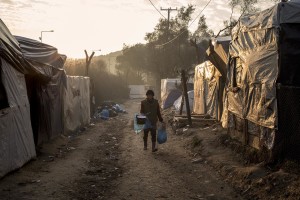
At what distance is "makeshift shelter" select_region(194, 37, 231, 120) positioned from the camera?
14105mm

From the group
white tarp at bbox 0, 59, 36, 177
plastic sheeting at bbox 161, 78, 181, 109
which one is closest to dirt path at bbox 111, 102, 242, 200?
white tarp at bbox 0, 59, 36, 177

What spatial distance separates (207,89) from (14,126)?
12.2m

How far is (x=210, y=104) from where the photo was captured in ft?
58.0

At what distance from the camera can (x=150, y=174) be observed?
836 cm

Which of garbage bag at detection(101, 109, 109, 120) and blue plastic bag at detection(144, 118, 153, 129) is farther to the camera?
garbage bag at detection(101, 109, 109, 120)

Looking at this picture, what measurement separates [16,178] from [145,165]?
10.5 feet

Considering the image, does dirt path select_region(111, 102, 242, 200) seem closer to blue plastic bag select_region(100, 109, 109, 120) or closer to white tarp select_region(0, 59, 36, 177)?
white tarp select_region(0, 59, 36, 177)

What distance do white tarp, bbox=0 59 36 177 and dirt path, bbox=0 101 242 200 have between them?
282mm

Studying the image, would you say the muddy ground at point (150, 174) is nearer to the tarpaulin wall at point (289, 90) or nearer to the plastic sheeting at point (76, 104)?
the tarpaulin wall at point (289, 90)

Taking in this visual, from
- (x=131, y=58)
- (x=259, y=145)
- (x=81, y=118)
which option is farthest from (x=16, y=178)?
(x=131, y=58)

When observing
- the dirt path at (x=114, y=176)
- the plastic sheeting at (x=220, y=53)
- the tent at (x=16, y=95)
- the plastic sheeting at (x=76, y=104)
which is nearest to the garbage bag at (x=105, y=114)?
the plastic sheeting at (x=76, y=104)

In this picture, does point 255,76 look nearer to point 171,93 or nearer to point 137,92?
point 171,93

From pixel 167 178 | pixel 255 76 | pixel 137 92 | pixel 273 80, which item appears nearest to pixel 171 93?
pixel 255 76

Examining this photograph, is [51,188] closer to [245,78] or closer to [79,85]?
[245,78]
